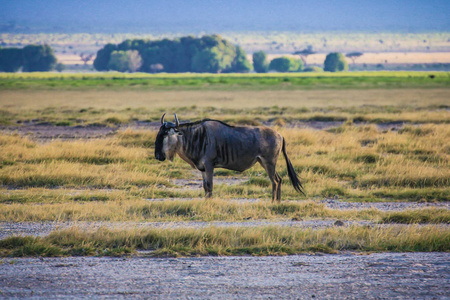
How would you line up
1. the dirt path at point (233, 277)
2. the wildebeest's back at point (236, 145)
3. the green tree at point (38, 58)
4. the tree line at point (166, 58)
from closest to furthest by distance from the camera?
1. the dirt path at point (233, 277)
2. the wildebeest's back at point (236, 145)
3. the tree line at point (166, 58)
4. the green tree at point (38, 58)

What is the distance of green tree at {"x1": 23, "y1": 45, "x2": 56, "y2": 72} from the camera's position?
18462 cm

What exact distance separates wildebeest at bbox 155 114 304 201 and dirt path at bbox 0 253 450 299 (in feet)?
11.3

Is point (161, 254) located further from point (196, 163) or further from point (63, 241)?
point (196, 163)

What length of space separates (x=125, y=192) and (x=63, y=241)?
13.5 feet

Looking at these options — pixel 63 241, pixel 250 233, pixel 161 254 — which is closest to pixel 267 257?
pixel 250 233

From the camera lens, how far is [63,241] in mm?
7512

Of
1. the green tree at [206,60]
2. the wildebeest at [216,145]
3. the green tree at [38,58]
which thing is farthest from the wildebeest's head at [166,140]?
the green tree at [38,58]

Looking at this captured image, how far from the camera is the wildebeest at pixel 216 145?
33.8ft

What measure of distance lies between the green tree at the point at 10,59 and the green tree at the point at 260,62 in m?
75.6

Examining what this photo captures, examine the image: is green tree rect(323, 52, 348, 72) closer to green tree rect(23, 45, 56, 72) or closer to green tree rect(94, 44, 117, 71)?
green tree rect(94, 44, 117, 71)

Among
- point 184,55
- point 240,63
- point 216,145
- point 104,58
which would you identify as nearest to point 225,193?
point 216,145

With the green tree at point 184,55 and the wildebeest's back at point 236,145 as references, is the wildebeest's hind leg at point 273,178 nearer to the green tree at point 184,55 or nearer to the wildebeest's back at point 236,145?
the wildebeest's back at point 236,145

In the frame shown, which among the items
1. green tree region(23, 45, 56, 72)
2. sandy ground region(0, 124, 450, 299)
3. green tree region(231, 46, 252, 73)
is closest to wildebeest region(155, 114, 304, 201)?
sandy ground region(0, 124, 450, 299)

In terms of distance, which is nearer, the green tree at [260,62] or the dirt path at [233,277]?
the dirt path at [233,277]
